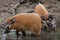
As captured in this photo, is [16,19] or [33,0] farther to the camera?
[33,0]

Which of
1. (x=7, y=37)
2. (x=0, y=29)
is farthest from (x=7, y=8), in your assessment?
(x=7, y=37)

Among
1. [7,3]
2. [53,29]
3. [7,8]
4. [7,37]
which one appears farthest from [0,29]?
[7,3]

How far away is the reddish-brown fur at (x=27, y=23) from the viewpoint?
42.2 ft

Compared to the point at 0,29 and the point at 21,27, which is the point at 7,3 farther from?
the point at 21,27

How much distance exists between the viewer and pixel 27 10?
706 inches

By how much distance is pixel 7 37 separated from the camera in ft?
43.6

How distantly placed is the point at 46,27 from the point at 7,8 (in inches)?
163

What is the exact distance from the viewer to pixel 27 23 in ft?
42.7

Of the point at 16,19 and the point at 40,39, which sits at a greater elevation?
the point at 16,19

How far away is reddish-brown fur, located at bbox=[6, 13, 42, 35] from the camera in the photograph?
42.2 ft

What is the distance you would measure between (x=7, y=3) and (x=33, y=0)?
1509 mm

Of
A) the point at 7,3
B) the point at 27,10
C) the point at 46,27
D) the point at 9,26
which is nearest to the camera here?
the point at 9,26

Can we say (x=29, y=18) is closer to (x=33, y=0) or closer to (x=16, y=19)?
(x=16, y=19)

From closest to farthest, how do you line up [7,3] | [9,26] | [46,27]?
[9,26]
[46,27]
[7,3]
